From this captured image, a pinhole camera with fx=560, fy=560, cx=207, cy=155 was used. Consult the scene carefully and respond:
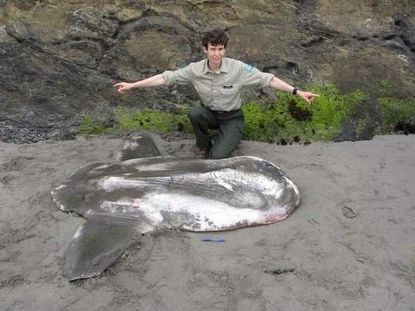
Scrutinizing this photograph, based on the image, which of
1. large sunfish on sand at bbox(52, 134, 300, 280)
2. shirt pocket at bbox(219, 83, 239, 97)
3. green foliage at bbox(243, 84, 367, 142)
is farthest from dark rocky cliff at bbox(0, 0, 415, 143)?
large sunfish on sand at bbox(52, 134, 300, 280)

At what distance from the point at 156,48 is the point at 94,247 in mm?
3095

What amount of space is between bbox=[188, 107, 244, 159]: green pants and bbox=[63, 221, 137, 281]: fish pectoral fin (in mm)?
1685

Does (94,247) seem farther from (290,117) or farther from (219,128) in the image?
(290,117)

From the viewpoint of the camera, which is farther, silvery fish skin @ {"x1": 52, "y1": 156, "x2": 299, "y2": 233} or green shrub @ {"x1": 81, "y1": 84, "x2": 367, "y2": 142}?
green shrub @ {"x1": 81, "y1": 84, "x2": 367, "y2": 142}

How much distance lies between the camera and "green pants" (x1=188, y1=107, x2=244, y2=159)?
5676mm

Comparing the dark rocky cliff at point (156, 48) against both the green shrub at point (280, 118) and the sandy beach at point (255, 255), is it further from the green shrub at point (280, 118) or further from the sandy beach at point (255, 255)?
the sandy beach at point (255, 255)

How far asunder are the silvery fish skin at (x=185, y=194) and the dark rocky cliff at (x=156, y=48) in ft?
5.36

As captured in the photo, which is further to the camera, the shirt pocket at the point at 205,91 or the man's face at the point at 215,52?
the shirt pocket at the point at 205,91

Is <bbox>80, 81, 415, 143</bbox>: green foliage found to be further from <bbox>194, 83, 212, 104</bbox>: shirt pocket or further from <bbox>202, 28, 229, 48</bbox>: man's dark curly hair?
<bbox>202, 28, 229, 48</bbox>: man's dark curly hair

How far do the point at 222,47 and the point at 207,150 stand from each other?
116 centimetres

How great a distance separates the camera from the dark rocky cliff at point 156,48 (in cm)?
630

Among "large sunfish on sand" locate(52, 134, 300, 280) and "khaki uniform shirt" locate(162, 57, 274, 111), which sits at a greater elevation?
"khaki uniform shirt" locate(162, 57, 274, 111)

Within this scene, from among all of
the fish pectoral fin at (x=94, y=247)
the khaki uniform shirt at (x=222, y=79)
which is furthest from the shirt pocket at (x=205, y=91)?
the fish pectoral fin at (x=94, y=247)

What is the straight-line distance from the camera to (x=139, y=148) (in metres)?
5.52
